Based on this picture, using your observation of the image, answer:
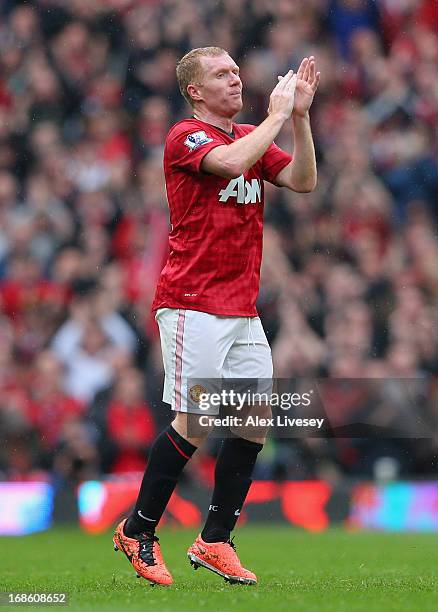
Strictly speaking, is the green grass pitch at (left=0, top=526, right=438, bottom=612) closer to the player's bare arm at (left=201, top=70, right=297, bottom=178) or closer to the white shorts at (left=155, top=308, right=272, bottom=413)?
the white shorts at (left=155, top=308, right=272, bottom=413)

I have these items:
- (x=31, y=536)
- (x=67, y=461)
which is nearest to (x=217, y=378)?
(x=31, y=536)

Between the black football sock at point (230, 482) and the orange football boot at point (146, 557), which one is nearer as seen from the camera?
the orange football boot at point (146, 557)

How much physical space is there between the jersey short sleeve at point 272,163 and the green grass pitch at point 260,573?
73.5 inches

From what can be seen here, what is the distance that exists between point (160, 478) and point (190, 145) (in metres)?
1.47

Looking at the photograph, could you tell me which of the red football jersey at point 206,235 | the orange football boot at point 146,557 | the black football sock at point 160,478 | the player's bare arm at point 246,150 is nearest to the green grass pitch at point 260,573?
the orange football boot at point 146,557

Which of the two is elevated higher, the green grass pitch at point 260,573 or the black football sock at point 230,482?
the black football sock at point 230,482

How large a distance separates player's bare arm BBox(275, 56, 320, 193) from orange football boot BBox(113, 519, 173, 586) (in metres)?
1.73

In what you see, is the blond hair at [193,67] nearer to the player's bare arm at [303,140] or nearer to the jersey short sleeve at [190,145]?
the jersey short sleeve at [190,145]

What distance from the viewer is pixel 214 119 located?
5977 mm

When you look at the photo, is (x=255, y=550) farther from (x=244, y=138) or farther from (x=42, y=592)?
(x=244, y=138)

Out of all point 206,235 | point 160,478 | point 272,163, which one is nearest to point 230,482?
point 160,478

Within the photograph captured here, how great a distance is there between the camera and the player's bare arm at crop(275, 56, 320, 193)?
234 inches

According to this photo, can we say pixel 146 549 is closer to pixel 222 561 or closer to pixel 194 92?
pixel 222 561

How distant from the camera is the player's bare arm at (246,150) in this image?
18.1 ft
